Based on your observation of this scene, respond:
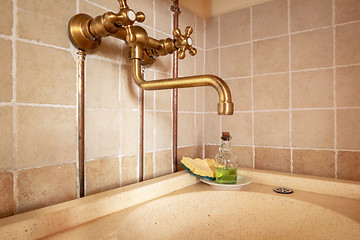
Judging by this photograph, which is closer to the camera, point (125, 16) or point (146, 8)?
point (125, 16)

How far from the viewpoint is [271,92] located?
92cm

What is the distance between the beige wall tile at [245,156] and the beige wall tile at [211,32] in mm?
460

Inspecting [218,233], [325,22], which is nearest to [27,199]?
[218,233]

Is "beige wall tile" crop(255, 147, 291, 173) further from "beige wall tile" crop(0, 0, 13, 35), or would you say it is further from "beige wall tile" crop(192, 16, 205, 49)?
"beige wall tile" crop(0, 0, 13, 35)

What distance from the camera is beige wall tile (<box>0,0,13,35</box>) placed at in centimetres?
49

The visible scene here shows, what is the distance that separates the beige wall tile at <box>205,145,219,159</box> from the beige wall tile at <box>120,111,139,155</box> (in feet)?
1.34

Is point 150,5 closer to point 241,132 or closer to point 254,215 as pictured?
point 241,132

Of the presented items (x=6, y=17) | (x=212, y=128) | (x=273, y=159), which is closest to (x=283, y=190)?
(x=273, y=159)

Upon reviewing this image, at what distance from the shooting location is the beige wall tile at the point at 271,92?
894 millimetres

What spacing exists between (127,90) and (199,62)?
439 millimetres

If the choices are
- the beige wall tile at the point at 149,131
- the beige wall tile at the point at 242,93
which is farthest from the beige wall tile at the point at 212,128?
the beige wall tile at the point at 149,131

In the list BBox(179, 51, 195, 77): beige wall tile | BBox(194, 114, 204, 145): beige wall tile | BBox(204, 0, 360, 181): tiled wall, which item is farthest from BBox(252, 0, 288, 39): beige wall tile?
BBox(194, 114, 204, 145): beige wall tile

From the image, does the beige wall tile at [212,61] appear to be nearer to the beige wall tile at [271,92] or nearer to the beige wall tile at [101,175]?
the beige wall tile at [271,92]

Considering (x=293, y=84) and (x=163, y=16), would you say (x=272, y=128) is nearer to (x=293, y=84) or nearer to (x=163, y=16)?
(x=293, y=84)
